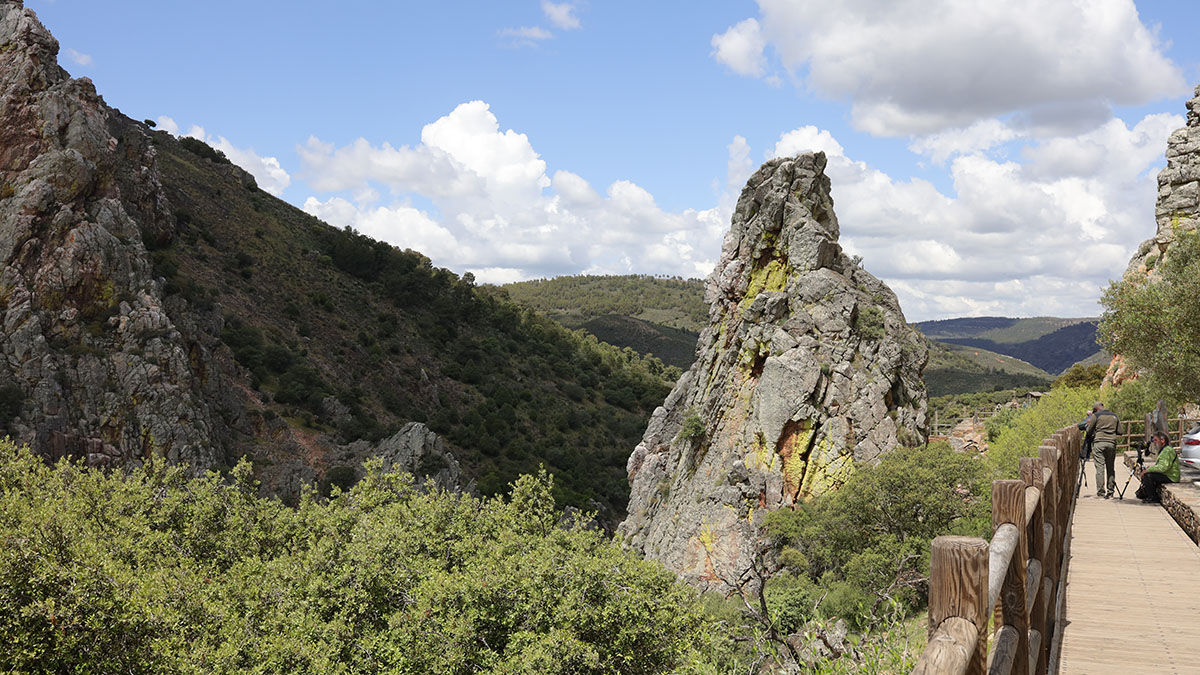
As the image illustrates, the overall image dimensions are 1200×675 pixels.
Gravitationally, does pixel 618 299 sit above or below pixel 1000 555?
above

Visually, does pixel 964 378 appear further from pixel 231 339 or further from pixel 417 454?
pixel 231 339

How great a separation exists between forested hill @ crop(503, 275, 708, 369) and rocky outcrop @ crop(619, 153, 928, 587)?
66070 mm

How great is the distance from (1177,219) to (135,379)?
53933 mm

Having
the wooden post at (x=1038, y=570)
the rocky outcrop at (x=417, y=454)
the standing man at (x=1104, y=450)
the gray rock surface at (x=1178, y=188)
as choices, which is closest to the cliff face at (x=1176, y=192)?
the gray rock surface at (x=1178, y=188)

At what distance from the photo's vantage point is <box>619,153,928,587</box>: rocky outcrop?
30812 mm

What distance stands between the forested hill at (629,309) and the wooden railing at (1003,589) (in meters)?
98.5

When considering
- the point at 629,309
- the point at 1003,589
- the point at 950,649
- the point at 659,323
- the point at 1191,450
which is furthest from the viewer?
the point at 629,309

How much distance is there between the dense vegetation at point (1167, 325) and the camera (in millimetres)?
19719

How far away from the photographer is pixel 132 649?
12117 millimetres

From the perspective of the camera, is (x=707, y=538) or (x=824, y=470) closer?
(x=824, y=470)

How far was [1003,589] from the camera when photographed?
3.65m

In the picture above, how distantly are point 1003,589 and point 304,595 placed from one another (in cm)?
1396

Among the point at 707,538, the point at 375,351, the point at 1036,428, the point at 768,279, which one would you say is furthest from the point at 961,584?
the point at 375,351

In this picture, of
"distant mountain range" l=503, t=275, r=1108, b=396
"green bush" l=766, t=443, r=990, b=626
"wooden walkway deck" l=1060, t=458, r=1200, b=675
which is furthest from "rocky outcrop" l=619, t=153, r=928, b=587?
"distant mountain range" l=503, t=275, r=1108, b=396
